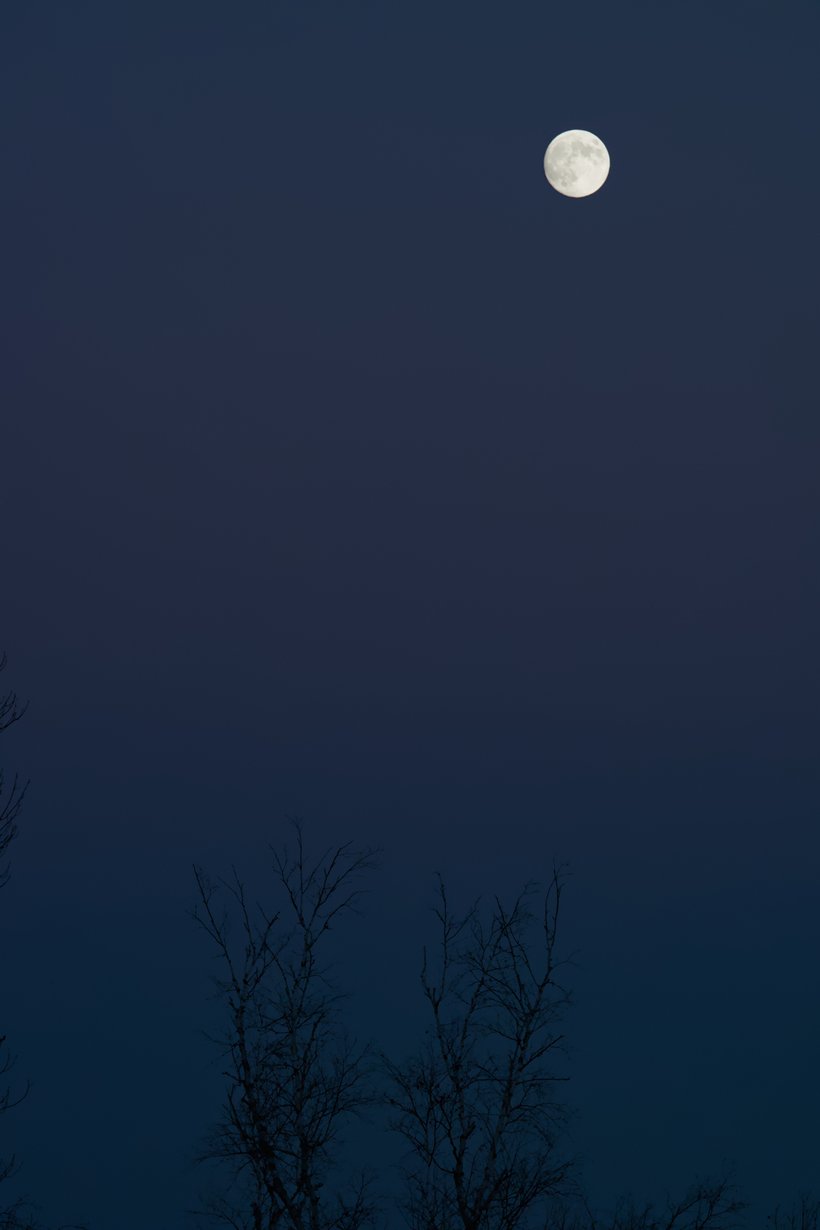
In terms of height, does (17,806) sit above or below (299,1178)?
above

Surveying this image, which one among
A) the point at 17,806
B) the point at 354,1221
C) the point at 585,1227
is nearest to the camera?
the point at 17,806

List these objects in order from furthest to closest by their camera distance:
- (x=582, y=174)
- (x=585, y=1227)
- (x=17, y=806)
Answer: (x=582, y=174)
(x=585, y=1227)
(x=17, y=806)

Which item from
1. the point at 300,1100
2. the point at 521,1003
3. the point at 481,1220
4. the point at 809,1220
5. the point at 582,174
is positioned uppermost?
the point at 582,174

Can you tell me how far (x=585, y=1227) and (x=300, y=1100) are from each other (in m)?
9.54

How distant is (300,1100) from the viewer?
75.4ft

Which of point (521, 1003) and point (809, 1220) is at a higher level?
point (809, 1220)

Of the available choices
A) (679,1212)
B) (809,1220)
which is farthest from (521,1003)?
(809,1220)

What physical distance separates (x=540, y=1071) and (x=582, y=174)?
91.3 m

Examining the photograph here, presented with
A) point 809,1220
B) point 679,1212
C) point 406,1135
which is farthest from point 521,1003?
point 809,1220

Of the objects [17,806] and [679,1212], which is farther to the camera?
[679,1212]

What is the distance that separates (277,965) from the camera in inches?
961

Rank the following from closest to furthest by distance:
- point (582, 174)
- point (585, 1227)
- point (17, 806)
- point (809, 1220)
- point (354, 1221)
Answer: point (17, 806) < point (354, 1221) < point (585, 1227) < point (809, 1220) < point (582, 174)

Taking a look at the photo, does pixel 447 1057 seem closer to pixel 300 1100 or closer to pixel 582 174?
pixel 300 1100

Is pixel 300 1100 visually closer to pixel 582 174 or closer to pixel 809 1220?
pixel 809 1220
